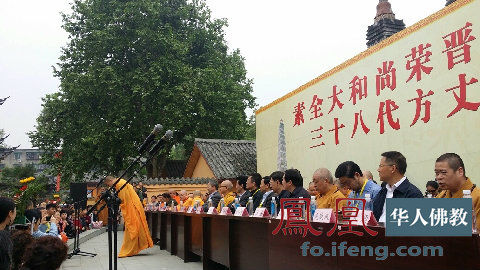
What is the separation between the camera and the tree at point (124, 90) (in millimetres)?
20125

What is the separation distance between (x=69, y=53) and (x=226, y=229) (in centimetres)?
1801

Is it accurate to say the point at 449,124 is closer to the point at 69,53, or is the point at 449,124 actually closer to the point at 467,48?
the point at 467,48

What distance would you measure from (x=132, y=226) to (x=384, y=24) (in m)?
10.5

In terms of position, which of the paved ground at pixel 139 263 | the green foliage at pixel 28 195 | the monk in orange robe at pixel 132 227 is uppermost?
the green foliage at pixel 28 195

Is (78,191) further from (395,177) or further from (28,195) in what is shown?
(395,177)

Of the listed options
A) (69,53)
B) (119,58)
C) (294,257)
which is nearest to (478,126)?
(294,257)

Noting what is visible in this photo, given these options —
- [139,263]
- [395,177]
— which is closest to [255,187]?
[139,263]

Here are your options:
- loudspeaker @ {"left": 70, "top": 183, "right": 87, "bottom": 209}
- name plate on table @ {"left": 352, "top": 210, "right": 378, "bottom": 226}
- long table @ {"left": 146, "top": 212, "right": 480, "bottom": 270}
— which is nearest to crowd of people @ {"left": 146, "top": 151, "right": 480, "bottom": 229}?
name plate on table @ {"left": 352, "top": 210, "right": 378, "bottom": 226}

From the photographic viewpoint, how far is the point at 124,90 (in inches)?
815

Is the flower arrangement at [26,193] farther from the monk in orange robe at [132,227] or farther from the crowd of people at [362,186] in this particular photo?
the monk in orange robe at [132,227]

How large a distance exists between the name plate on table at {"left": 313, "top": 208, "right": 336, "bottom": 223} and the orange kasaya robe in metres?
5.72

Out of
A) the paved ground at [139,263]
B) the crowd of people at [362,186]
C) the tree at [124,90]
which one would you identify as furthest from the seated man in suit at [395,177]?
the tree at [124,90]

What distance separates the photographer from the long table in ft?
7.84

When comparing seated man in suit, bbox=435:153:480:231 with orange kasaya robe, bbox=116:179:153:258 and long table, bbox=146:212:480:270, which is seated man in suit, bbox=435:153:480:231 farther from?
orange kasaya robe, bbox=116:179:153:258
